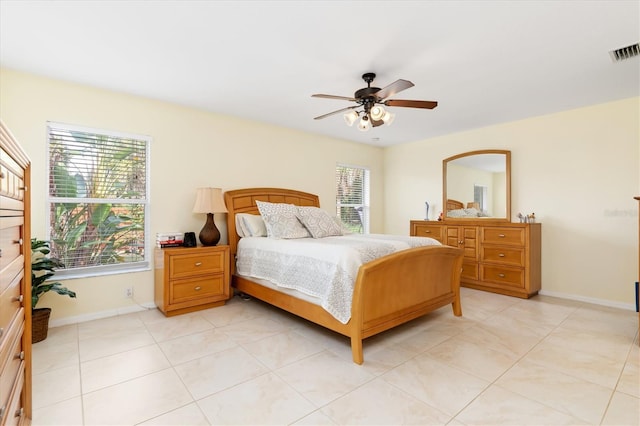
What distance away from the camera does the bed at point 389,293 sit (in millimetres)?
2316

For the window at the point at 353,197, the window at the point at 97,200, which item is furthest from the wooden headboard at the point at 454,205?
the window at the point at 97,200

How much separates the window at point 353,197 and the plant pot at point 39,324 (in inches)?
159

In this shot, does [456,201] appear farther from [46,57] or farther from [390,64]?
[46,57]

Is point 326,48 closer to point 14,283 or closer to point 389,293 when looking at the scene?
point 389,293

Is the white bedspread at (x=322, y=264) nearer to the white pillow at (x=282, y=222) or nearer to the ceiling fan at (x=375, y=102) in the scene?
the white pillow at (x=282, y=222)

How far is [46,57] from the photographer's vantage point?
2.59 metres

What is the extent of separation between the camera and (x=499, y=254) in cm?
418

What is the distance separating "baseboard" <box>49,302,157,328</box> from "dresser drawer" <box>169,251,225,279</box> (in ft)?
2.04

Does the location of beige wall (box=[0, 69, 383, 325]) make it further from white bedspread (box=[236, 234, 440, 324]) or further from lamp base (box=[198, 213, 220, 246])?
white bedspread (box=[236, 234, 440, 324])

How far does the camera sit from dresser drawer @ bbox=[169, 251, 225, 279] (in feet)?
10.8

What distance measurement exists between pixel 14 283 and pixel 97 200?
2.36 meters

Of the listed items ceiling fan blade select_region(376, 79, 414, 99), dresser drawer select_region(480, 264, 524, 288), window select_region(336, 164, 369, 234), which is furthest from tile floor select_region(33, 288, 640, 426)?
window select_region(336, 164, 369, 234)

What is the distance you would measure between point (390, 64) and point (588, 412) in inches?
108

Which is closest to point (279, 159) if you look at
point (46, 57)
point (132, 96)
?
point (132, 96)
